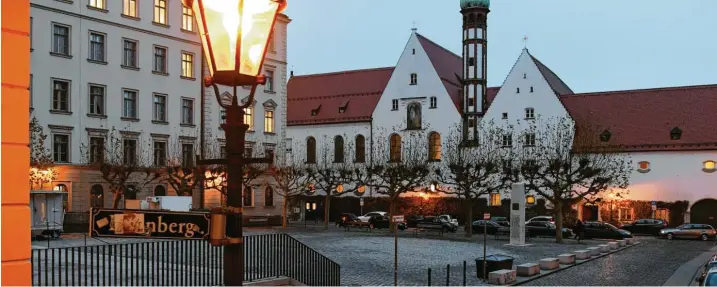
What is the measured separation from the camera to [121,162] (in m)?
46.1

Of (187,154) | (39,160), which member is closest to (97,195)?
(39,160)

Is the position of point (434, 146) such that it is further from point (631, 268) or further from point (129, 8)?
point (631, 268)

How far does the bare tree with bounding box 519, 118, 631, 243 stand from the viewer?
43844 mm

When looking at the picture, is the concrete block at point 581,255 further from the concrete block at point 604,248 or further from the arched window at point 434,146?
the arched window at point 434,146

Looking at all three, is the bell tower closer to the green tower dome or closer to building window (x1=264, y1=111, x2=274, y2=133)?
the green tower dome

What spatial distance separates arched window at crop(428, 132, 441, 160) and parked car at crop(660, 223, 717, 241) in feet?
76.4

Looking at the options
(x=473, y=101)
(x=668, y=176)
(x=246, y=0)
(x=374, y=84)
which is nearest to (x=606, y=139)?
(x=668, y=176)

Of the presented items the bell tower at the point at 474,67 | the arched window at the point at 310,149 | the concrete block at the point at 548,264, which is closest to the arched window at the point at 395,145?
the bell tower at the point at 474,67

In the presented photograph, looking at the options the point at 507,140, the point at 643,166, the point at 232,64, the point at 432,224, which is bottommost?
the point at 432,224

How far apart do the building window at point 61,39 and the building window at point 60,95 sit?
6.14 feet

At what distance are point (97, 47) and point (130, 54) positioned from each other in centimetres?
273

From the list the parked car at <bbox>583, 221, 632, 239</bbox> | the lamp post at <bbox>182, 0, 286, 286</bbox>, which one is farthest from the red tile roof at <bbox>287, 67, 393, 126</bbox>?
the lamp post at <bbox>182, 0, 286, 286</bbox>

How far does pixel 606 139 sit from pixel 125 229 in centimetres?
5981

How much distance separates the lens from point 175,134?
169 ft
